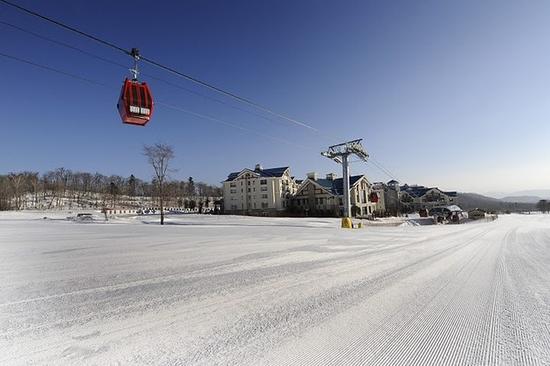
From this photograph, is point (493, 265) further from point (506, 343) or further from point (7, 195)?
point (7, 195)

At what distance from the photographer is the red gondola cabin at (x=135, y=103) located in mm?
8000

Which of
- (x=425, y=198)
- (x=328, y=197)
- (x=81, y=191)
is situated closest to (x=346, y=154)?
(x=328, y=197)

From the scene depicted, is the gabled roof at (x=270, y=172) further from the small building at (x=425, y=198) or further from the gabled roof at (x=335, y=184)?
the small building at (x=425, y=198)

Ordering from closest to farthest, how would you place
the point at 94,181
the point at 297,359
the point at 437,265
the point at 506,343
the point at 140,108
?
the point at 297,359 < the point at 506,343 < the point at 437,265 < the point at 140,108 < the point at 94,181

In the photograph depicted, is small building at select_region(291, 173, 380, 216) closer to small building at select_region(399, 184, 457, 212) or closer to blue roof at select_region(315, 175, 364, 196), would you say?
blue roof at select_region(315, 175, 364, 196)

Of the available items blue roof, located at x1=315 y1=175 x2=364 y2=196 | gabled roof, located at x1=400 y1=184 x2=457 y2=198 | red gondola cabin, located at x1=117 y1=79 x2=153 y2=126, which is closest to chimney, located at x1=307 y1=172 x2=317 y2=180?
blue roof, located at x1=315 y1=175 x2=364 y2=196

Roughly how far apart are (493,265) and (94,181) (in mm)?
145957

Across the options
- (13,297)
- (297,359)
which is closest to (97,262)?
(13,297)

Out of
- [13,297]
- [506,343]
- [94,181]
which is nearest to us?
[506,343]

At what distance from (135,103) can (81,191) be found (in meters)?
139

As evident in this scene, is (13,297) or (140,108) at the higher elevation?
(140,108)

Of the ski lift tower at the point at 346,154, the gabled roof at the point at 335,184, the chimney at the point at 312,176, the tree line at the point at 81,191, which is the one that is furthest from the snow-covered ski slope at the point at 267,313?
the tree line at the point at 81,191

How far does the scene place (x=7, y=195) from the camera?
89562mm

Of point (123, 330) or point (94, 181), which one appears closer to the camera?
point (123, 330)
